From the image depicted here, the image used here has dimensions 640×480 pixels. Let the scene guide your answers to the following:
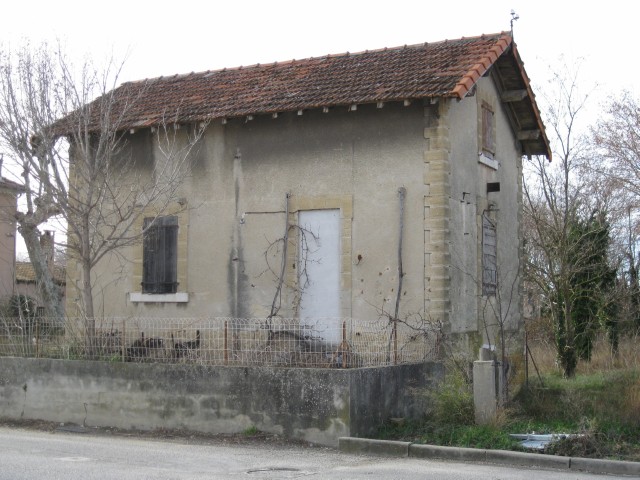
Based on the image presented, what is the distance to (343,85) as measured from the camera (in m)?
15.8

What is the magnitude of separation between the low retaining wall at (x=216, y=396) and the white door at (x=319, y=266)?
8.25 ft

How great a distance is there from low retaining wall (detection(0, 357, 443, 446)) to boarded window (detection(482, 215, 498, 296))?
3445mm

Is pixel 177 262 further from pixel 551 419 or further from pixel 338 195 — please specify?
pixel 551 419

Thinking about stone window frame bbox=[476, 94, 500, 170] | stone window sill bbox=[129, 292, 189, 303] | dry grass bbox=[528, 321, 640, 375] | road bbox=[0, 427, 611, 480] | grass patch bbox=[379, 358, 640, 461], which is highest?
stone window frame bbox=[476, 94, 500, 170]

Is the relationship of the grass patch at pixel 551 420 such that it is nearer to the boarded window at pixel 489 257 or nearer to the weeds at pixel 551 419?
the weeds at pixel 551 419

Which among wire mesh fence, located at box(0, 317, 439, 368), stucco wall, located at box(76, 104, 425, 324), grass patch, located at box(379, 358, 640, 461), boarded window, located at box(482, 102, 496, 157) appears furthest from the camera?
boarded window, located at box(482, 102, 496, 157)

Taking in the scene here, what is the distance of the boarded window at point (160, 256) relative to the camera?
56.0 ft

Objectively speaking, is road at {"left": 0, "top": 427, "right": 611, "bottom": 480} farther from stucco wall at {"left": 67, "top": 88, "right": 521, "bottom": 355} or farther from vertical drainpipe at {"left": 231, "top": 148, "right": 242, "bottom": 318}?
vertical drainpipe at {"left": 231, "top": 148, "right": 242, "bottom": 318}

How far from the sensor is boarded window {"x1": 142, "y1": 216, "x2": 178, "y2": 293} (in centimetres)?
1706

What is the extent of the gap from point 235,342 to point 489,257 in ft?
20.4

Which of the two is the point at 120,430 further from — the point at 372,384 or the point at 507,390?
the point at 507,390

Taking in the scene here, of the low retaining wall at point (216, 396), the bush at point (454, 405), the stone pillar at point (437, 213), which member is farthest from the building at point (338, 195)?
the low retaining wall at point (216, 396)

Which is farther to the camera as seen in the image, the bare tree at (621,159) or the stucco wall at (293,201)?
the bare tree at (621,159)

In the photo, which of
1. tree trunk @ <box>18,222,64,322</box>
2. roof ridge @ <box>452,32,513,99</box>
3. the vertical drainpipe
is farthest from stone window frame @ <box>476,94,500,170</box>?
tree trunk @ <box>18,222,64,322</box>
